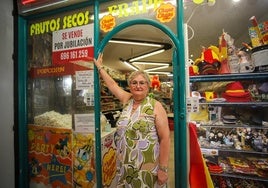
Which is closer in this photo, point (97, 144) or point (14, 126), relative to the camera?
point (97, 144)

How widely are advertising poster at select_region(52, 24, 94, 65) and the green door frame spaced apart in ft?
0.34

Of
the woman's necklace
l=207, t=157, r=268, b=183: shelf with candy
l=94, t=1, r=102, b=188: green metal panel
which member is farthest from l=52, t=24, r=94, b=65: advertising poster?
l=207, t=157, r=268, b=183: shelf with candy

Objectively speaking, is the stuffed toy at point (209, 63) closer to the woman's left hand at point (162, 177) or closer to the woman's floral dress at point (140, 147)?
the woman's floral dress at point (140, 147)

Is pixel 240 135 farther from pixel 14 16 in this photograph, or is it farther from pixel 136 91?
pixel 14 16

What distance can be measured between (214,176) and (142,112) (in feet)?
5.19

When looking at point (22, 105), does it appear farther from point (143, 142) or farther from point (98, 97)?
point (143, 142)

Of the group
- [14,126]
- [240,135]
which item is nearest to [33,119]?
[14,126]

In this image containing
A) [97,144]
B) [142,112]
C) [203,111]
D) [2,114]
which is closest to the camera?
[142,112]

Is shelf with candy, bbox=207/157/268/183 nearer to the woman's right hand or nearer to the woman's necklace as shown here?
the woman's necklace

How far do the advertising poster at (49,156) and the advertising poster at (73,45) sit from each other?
888mm

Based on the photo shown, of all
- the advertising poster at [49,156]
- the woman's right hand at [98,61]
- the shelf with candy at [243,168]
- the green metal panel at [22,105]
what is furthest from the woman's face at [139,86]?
the green metal panel at [22,105]

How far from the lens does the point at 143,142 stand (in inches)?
77.0

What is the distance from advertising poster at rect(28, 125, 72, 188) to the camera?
2451 millimetres

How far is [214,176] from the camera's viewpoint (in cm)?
274
